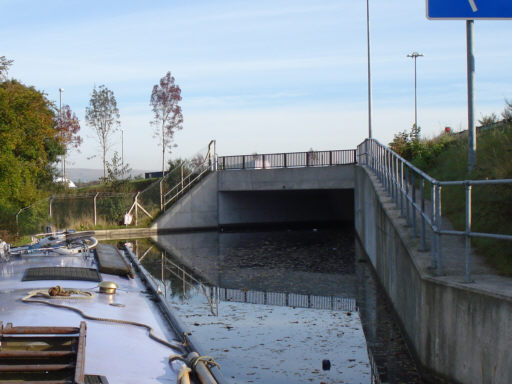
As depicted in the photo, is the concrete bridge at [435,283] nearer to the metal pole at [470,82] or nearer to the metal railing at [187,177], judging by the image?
the metal pole at [470,82]

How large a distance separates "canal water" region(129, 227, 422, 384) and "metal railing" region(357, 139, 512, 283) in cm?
175

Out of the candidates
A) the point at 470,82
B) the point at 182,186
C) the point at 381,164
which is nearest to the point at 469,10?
the point at 470,82

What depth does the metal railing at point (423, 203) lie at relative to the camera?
7012mm

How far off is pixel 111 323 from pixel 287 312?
627cm

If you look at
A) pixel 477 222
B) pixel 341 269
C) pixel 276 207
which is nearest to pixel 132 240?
pixel 276 207

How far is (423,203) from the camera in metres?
9.97

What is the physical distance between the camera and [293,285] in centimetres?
1568

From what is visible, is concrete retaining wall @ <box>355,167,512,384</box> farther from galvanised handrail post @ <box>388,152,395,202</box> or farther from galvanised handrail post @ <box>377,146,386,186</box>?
galvanised handrail post @ <box>377,146,386,186</box>

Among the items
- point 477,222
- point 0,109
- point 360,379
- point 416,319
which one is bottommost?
point 360,379

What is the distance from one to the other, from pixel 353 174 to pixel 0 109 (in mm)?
16467

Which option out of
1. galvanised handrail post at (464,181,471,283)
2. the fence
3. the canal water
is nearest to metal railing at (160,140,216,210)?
the fence

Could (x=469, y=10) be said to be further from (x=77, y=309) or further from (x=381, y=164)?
(x=77, y=309)

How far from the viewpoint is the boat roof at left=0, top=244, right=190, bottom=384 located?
17.1 ft

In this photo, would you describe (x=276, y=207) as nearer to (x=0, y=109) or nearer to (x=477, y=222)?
(x=0, y=109)
